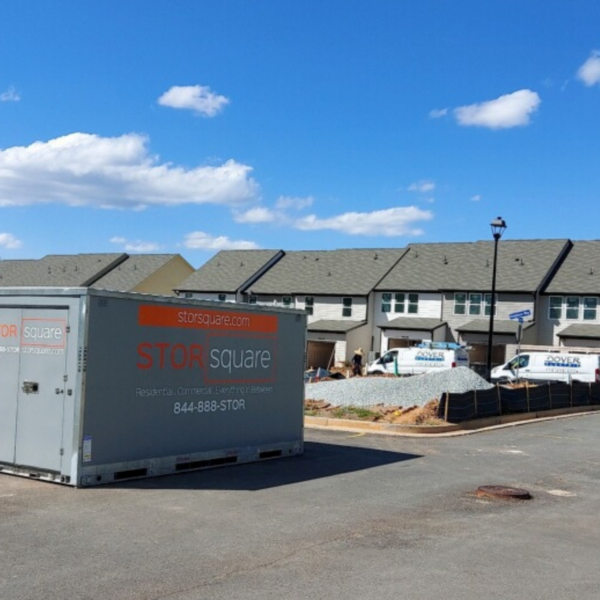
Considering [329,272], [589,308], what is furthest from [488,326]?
[329,272]

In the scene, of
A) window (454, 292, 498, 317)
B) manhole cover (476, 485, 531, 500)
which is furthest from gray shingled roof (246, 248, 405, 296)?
manhole cover (476, 485, 531, 500)

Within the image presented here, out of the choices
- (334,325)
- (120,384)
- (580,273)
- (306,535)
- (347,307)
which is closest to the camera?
(306,535)

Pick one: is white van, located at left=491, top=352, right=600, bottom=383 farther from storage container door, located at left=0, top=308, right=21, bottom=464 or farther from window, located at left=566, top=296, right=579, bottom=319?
storage container door, located at left=0, top=308, right=21, bottom=464

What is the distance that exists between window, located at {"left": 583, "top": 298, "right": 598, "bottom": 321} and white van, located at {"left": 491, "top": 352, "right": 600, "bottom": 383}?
1344 centimetres

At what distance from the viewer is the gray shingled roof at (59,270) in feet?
236

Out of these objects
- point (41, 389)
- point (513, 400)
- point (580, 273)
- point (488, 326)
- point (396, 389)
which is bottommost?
point (513, 400)

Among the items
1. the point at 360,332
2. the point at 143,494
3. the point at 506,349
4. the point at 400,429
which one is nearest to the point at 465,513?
the point at 143,494

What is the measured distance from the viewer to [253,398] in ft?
45.2

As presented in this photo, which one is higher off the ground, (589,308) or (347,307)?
(589,308)

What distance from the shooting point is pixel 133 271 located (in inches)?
2781

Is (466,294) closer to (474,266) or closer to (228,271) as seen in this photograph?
(474,266)

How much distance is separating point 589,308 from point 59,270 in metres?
47.9

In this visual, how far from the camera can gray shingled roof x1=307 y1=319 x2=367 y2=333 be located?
2201 inches

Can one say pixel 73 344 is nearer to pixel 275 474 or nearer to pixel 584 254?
pixel 275 474
